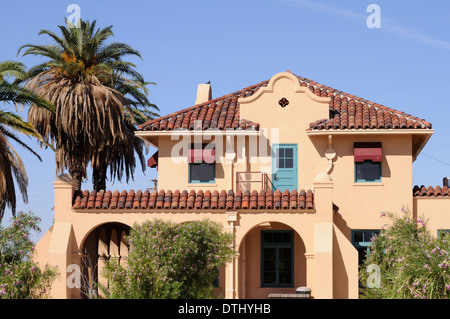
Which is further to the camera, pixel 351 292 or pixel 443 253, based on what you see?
pixel 351 292

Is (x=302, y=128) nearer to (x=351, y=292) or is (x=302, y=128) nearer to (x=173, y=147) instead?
(x=173, y=147)

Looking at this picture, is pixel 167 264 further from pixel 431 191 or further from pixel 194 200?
pixel 431 191

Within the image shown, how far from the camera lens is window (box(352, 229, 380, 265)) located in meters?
33.9

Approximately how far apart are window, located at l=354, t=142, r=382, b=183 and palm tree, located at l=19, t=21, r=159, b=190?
10625 millimetres

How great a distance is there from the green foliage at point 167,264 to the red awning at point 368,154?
945 centimetres

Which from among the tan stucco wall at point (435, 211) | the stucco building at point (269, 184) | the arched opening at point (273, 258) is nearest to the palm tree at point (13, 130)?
the stucco building at point (269, 184)

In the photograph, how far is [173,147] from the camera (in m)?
35.9

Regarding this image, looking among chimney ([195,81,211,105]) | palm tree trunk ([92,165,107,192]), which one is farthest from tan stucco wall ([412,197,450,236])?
palm tree trunk ([92,165,107,192])

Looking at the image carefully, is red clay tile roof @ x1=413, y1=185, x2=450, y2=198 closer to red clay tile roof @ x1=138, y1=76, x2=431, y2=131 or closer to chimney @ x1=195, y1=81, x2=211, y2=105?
red clay tile roof @ x1=138, y1=76, x2=431, y2=131

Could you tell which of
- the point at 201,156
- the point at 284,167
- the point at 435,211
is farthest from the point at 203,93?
the point at 435,211

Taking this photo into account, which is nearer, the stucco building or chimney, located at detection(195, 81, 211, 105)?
the stucco building

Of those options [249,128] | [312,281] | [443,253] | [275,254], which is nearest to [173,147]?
[249,128]

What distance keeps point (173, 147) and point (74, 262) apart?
285 inches

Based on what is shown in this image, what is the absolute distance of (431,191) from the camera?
34.6 meters
